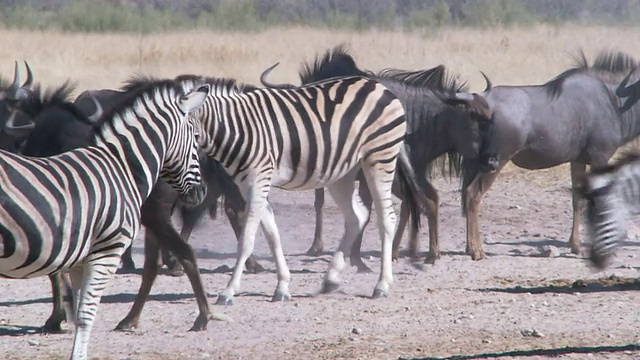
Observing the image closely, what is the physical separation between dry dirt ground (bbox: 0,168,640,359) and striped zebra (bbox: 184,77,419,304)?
1.49 feet

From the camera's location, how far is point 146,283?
7480mm

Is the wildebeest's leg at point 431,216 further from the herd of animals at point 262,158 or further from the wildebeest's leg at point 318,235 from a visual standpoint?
the wildebeest's leg at point 318,235

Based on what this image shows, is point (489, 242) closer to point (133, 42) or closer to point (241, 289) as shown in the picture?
point (241, 289)

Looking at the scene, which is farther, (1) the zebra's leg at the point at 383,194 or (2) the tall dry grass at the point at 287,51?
(2) the tall dry grass at the point at 287,51

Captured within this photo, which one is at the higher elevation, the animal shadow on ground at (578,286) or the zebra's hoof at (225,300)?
the zebra's hoof at (225,300)

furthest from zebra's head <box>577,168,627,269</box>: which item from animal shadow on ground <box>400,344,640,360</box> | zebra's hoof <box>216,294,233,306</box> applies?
zebra's hoof <box>216,294,233,306</box>

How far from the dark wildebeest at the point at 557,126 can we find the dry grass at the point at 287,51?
9.17 metres

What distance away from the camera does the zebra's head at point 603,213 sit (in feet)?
21.3

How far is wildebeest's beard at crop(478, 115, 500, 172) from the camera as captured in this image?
36.2ft

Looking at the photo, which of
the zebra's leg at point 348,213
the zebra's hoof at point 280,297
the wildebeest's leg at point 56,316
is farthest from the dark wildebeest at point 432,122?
the wildebeest's leg at point 56,316

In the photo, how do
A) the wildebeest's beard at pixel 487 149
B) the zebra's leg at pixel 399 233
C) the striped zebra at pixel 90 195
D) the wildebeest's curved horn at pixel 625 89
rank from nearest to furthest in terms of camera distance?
the striped zebra at pixel 90 195
the zebra's leg at pixel 399 233
the wildebeest's beard at pixel 487 149
the wildebeest's curved horn at pixel 625 89

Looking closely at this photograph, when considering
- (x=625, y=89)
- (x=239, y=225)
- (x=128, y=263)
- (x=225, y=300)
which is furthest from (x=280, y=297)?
(x=625, y=89)

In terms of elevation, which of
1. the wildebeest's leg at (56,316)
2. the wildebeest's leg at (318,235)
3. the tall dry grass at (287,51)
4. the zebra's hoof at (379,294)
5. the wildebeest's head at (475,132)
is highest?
the wildebeest's head at (475,132)

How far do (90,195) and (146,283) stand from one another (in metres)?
1.72
